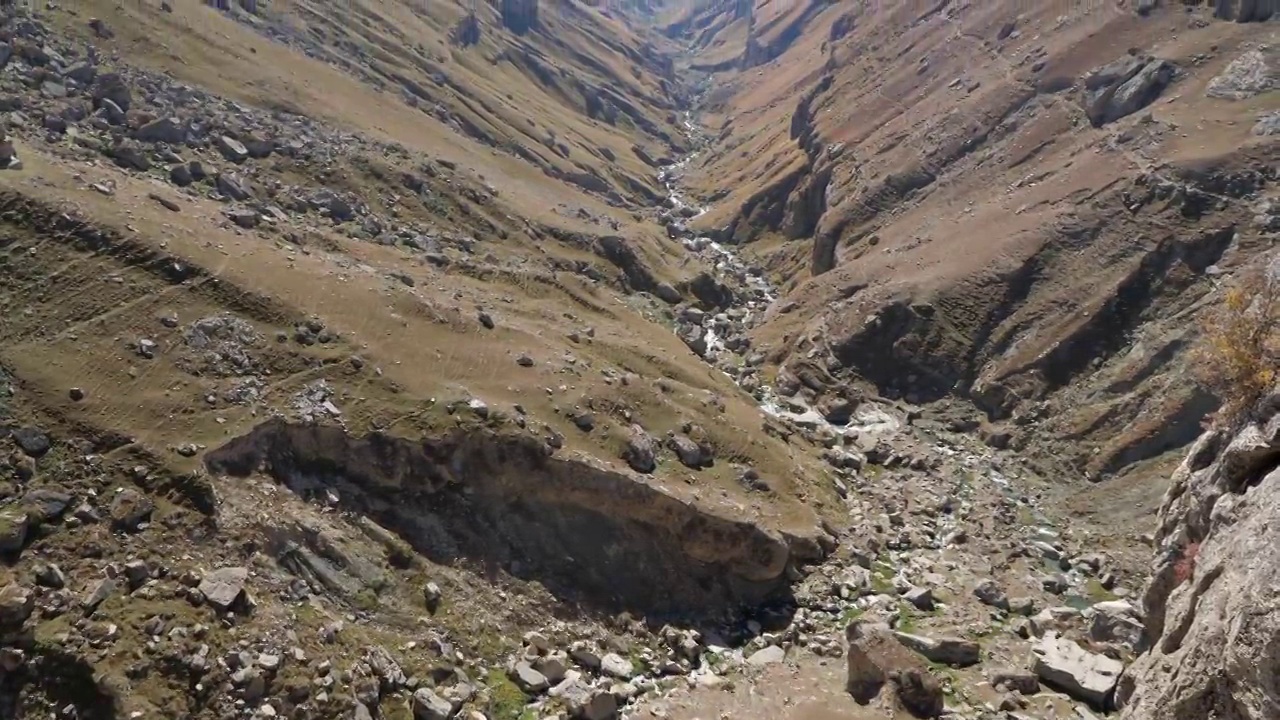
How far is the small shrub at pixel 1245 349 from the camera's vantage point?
25188 millimetres

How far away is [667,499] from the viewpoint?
41.1m

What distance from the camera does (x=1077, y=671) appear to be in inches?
1384

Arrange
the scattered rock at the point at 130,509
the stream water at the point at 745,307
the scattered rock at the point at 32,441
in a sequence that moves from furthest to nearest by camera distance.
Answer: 1. the stream water at the point at 745,307
2. the scattered rock at the point at 32,441
3. the scattered rock at the point at 130,509

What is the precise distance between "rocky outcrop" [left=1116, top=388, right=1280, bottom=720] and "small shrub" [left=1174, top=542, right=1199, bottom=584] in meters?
0.04

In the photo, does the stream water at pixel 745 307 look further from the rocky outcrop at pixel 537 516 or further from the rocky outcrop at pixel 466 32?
the rocky outcrop at pixel 466 32

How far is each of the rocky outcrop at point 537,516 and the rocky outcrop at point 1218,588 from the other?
1698 cm

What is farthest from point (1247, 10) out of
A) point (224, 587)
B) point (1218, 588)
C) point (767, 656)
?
point (224, 587)

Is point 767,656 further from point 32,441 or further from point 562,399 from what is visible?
point 32,441

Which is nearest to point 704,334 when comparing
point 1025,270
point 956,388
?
point 956,388

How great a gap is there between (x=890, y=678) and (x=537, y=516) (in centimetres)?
1611

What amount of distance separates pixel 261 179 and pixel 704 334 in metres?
35.2

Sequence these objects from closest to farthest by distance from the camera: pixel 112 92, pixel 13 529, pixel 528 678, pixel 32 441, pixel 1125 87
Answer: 1. pixel 13 529
2. pixel 32 441
3. pixel 528 678
4. pixel 112 92
5. pixel 1125 87

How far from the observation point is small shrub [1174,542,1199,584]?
27181 mm

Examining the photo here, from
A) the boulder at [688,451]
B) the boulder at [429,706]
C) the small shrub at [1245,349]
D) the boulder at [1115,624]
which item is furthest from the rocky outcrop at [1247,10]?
the boulder at [429,706]
